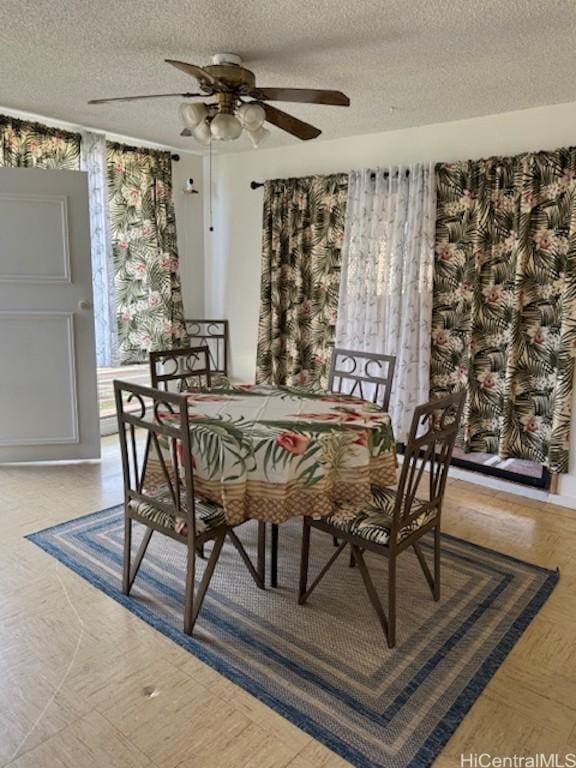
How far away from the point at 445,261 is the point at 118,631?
292cm

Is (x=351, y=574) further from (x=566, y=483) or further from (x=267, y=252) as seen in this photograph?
(x=267, y=252)

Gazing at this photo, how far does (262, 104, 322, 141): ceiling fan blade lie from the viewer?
239 cm

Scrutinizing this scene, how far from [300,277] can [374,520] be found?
266 cm

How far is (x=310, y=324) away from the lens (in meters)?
4.40

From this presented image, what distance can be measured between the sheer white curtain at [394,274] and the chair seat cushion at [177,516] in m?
2.07

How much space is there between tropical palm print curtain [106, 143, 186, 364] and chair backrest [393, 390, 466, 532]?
3100 millimetres

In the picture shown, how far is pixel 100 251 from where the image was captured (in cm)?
427

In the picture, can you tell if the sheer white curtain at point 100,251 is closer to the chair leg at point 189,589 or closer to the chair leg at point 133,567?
the chair leg at point 133,567

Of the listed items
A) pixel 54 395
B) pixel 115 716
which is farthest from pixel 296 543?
pixel 54 395

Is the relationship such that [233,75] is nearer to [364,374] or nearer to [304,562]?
[304,562]

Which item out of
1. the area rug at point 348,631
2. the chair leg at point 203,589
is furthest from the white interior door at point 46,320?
the chair leg at point 203,589

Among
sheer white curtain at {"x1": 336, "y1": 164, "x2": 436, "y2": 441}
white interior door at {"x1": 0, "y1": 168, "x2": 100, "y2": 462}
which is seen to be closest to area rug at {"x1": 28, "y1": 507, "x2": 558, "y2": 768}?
white interior door at {"x1": 0, "y1": 168, "x2": 100, "y2": 462}

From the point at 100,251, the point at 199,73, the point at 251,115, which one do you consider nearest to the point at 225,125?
the point at 251,115

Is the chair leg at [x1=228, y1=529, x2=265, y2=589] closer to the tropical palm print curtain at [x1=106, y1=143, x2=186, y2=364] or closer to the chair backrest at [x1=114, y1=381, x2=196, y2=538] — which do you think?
the chair backrest at [x1=114, y1=381, x2=196, y2=538]
